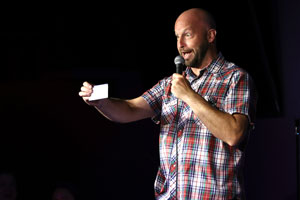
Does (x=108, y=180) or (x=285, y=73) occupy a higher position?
(x=285, y=73)

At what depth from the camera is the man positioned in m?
1.54

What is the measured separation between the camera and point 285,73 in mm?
3264

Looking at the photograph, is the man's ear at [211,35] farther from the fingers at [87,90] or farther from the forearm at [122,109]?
the fingers at [87,90]

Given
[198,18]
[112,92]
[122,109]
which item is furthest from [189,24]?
[112,92]

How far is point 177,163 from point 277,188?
2051 millimetres

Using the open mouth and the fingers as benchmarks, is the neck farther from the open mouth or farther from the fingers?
the fingers

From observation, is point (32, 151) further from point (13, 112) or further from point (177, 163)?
point (177, 163)

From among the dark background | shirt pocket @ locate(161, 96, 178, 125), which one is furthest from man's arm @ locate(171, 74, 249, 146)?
the dark background

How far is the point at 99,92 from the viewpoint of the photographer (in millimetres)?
1612

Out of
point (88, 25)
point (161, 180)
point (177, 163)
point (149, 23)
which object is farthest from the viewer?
point (88, 25)

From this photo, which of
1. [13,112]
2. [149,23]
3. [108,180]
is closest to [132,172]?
[108,180]

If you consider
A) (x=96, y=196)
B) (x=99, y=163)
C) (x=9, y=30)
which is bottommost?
(x=96, y=196)

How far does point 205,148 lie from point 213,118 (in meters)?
0.15

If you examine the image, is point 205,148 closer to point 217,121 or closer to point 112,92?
point 217,121
